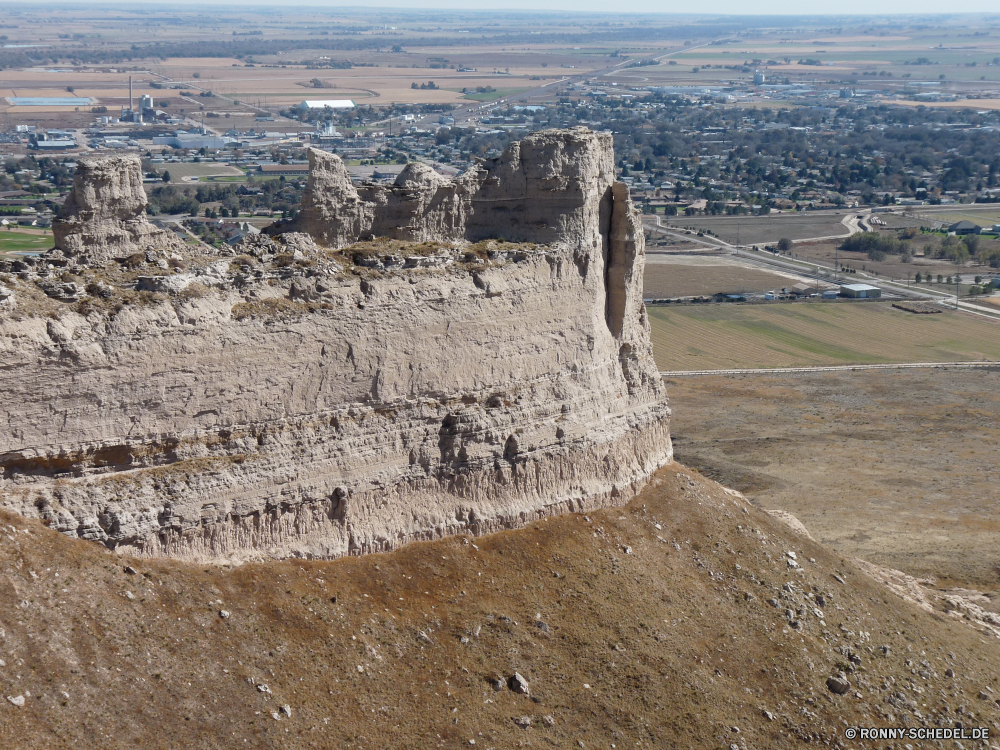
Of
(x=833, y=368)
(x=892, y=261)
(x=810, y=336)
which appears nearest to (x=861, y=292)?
(x=810, y=336)

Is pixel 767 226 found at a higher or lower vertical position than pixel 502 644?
lower

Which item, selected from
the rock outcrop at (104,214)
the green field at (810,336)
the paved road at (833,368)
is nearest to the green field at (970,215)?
the green field at (810,336)

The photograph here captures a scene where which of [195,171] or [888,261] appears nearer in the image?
[888,261]

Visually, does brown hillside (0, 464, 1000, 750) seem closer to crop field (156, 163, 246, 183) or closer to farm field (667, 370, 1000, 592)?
farm field (667, 370, 1000, 592)

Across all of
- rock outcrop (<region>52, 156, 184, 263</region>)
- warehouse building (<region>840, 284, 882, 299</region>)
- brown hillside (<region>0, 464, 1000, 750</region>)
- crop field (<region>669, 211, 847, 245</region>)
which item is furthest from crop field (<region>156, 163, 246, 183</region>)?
brown hillside (<region>0, 464, 1000, 750</region>)

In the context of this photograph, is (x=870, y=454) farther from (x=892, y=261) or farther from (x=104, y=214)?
(x=892, y=261)

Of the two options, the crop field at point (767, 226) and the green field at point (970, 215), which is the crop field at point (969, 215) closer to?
the green field at point (970, 215)

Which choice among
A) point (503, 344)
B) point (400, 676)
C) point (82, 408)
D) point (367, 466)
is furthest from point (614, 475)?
point (82, 408)
